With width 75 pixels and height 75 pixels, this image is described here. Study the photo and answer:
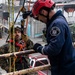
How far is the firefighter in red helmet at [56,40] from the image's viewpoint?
2.48 metres

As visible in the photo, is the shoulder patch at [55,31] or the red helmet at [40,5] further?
the red helmet at [40,5]

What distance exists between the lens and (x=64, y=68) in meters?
2.69

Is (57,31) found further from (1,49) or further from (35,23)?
(35,23)

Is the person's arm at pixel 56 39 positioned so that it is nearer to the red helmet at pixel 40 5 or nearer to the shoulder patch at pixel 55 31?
the shoulder patch at pixel 55 31

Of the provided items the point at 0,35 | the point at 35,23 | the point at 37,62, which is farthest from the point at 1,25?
the point at 37,62

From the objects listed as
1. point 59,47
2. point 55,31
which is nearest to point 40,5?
point 55,31

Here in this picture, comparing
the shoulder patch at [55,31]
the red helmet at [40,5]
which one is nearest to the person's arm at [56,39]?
the shoulder patch at [55,31]

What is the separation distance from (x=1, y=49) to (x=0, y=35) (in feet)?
53.0

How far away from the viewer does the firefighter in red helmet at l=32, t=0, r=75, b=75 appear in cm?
248

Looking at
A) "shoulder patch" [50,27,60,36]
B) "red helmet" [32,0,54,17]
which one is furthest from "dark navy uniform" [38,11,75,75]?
"red helmet" [32,0,54,17]

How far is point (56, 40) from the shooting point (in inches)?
96.6

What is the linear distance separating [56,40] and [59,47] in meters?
0.09

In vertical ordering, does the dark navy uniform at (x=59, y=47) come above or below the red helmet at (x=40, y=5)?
below

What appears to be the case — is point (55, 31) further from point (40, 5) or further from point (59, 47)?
point (40, 5)
